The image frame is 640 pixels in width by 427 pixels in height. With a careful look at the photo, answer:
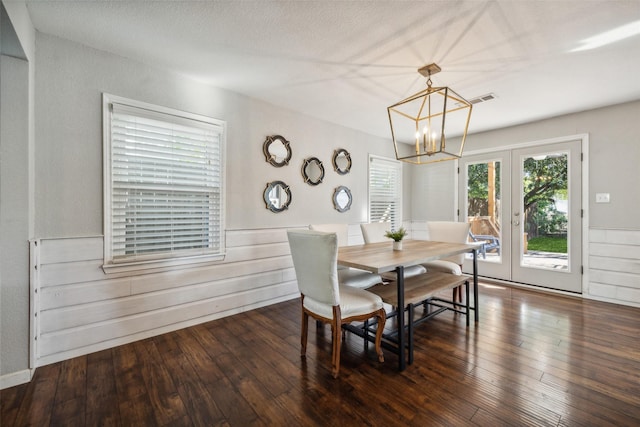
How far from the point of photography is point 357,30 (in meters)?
2.10

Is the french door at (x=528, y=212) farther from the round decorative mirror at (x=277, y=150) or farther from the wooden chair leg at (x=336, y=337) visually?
the wooden chair leg at (x=336, y=337)

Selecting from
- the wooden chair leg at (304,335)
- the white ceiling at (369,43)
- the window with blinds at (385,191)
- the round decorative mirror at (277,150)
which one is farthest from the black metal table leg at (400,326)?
the window with blinds at (385,191)

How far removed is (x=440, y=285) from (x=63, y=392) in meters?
2.99

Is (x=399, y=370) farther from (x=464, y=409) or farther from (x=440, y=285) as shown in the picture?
(x=440, y=285)

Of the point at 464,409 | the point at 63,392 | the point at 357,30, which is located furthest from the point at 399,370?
the point at 357,30

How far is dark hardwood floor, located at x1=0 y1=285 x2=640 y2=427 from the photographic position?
63.7 inches

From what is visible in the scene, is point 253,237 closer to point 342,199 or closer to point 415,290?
point 342,199

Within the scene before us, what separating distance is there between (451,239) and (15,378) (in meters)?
4.31

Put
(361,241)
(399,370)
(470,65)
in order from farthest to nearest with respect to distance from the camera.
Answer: (361,241)
(470,65)
(399,370)

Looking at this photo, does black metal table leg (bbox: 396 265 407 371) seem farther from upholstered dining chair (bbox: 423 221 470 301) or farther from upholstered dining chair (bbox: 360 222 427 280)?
upholstered dining chair (bbox: 423 221 470 301)

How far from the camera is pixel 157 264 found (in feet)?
8.79

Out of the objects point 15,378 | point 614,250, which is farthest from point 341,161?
point 15,378

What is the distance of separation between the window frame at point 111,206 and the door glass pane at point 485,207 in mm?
4104

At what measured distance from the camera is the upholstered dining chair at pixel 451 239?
332 centimetres
